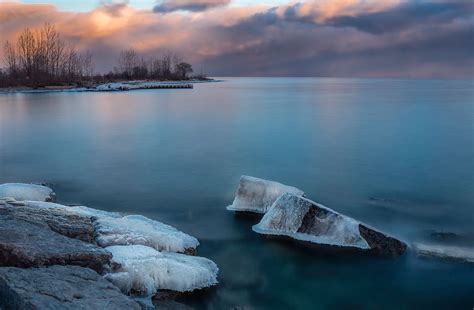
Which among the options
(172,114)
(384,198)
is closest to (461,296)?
(384,198)

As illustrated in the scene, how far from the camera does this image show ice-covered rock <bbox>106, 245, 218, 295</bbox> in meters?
5.39

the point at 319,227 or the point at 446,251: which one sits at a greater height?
the point at 319,227

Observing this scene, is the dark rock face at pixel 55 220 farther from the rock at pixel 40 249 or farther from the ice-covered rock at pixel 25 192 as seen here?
the ice-covered rock at pixel 25 192

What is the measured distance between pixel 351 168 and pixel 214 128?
37.9 ft

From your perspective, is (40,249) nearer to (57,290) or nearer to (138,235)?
(57,290)

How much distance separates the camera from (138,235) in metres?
6.33

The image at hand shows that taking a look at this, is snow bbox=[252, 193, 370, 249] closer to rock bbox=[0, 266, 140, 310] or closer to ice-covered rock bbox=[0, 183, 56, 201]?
rock bbox=[0, 266, 140, 310]

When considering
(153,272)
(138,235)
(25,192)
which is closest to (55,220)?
(138,235)

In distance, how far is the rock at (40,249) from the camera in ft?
15.7

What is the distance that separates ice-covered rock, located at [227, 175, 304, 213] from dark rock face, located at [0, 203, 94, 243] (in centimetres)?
326

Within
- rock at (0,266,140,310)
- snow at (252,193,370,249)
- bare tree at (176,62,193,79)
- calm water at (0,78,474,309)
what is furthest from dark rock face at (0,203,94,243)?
bare tree at (176,62,193,79)

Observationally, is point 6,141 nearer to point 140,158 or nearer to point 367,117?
point 140,158

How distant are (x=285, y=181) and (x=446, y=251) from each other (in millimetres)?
5025

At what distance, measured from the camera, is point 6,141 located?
19.0 meters
